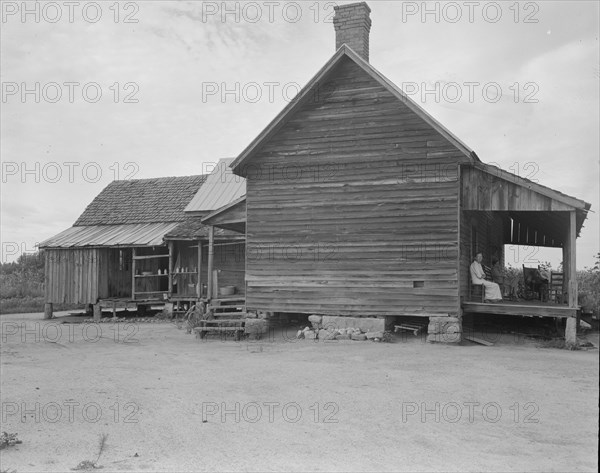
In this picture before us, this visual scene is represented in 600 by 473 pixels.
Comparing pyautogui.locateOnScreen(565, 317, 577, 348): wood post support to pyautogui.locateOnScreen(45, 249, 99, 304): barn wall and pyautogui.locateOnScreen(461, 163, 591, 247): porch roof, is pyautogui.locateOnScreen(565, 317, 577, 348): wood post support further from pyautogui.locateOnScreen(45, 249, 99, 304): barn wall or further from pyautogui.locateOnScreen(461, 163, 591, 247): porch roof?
pyautogui.locateOnScreen(45, 249, 99, 304): barn wall

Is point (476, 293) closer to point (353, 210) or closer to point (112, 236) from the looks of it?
point (353, 210)

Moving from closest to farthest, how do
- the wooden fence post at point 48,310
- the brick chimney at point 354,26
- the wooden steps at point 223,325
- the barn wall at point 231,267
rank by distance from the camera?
the wooden steps at point 223,325, the brick chimney at point 354,26, the barn wall at point 231,267, the wooden fence post at point 48,310

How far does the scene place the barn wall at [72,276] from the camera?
87.1ft

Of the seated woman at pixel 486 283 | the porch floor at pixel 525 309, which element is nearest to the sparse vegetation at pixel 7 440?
the porch floor at pixel 525 309

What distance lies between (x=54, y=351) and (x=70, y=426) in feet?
27.9

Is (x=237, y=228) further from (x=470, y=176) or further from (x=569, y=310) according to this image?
(x=569, y=310)

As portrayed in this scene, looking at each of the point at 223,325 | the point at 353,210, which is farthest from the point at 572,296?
the point at 223,325

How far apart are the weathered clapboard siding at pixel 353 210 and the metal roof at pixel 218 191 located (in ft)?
31.4

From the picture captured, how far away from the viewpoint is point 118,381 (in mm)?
11227

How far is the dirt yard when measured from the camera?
6.68 m

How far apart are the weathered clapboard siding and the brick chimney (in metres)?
1.38

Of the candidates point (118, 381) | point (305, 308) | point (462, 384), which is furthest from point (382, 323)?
point (118, 381)

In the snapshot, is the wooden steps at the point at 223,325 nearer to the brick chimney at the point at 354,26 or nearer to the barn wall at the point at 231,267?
the barn wall at the point at 231,267

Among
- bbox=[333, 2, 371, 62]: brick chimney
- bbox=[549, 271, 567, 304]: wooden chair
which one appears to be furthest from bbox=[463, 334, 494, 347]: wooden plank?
bbox=[333, 2, 371, 62]: brick chimney
